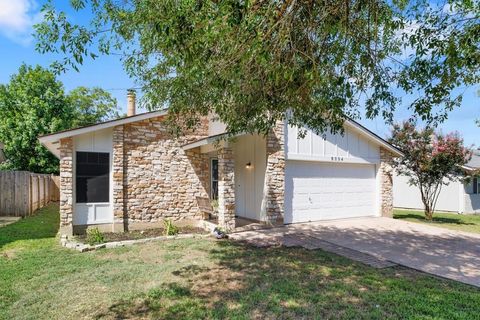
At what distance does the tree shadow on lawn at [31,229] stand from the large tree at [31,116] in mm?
8102

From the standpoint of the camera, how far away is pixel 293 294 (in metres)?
5.12

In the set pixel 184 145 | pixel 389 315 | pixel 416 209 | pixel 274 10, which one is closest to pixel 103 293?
pixel 389 315

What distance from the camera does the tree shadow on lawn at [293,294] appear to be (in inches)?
176

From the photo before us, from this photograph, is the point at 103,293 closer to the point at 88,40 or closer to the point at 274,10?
the point at 88,40

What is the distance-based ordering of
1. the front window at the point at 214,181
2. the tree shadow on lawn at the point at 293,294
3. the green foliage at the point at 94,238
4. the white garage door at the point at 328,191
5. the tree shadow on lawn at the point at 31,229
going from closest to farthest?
1. the tree shadow on lawn at the point at 293,294
2. the green foliage at the point at 94,238
3. the tree shadow on lawn at the point at 31,229
4. the white garage door at the point at 328,191
5. the front window at the point at 214,181

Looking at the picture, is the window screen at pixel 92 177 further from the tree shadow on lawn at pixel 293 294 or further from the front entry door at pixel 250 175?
the tree shadow on lawn at pixel 293 294

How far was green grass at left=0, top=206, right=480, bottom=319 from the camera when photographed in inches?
178

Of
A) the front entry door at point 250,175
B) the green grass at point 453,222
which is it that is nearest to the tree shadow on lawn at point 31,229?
the front entry door at point 250,175

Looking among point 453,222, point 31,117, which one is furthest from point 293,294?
point 31,117

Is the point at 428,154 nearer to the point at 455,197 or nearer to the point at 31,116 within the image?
the point at 455,197

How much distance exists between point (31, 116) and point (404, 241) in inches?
880

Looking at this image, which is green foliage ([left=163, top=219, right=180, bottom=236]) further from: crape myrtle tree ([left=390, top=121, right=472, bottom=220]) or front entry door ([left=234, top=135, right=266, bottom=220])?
crape myrtle tree ([left=390, top=121, right=472, bottom=220])

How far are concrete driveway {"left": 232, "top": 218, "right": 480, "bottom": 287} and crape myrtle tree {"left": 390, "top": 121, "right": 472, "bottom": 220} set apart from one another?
3.47 m

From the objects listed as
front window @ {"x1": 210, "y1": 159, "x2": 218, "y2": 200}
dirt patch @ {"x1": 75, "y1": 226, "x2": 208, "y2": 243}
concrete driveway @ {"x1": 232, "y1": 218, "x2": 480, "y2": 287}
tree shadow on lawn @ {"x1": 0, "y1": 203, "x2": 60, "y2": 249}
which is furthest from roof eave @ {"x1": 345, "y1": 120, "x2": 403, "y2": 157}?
tree shadow on lawn @ {"x1": 0, "y1": 203, "x2": 60, "y2": 249}
